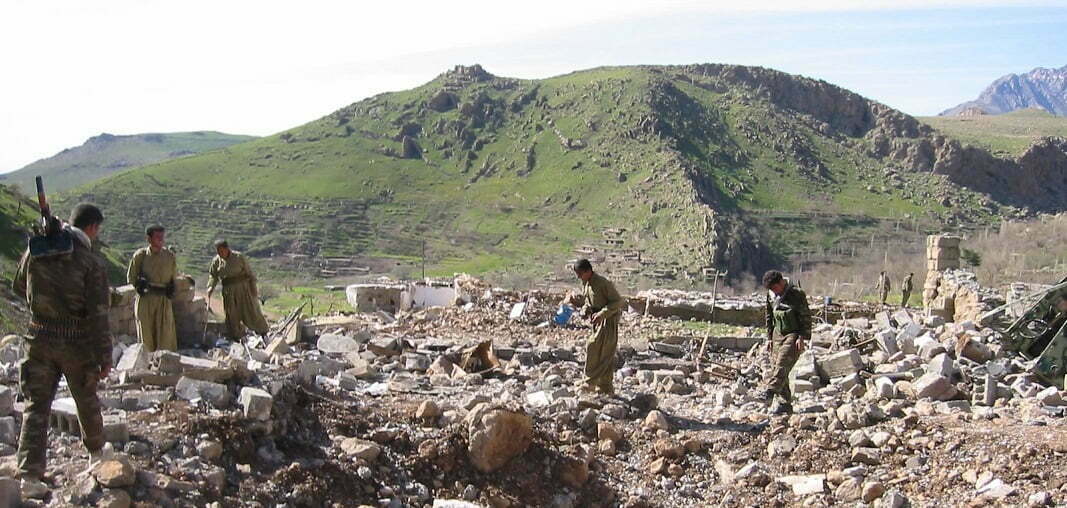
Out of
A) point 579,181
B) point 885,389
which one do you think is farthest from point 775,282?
point 579,181

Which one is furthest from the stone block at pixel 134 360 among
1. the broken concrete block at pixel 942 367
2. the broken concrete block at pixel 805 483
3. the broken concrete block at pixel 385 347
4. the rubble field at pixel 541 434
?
the broken concrete block at pixel 942 367

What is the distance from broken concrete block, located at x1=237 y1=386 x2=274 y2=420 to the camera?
18.7 feet

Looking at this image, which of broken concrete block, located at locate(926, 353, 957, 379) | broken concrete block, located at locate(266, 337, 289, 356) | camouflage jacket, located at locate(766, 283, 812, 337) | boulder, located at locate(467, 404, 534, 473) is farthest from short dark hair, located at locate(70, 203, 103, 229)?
broken concrete block, located at locate(926, 353, 957, 379)

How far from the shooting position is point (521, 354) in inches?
440

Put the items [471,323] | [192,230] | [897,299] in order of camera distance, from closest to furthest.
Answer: [471,323] < [897,299] < [192,230]

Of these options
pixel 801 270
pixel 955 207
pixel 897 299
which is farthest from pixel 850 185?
pixel 897 299

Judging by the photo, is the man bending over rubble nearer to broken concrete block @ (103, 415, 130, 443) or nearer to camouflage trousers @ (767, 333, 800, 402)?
camouflage trousers @ (767, 333, 800, 402)

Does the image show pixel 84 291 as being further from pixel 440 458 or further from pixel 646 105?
pixel 646 105

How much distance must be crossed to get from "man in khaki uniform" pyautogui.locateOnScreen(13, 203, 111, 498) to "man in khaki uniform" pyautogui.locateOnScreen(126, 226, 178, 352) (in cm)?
340

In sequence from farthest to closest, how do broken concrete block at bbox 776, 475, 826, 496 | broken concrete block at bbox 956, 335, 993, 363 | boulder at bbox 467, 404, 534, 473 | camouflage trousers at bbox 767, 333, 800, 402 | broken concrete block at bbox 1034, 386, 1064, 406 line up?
A: broken concrete block at bbox 956, 335, 993, 363, camouflage trousers at bbox 767, 333, 800, 402, broken concrete block at bbox 1034, 386, 1064, 406, broken concrete block at bbox 776, 475, 826, 496, boulder at bbox 467, 404, 534, 473

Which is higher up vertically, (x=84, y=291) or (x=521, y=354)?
(x=84, y=291)

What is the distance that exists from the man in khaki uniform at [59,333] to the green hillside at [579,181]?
43.4 metres

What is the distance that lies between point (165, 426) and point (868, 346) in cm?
883

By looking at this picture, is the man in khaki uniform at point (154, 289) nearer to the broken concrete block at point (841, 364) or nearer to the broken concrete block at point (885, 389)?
the broken concrete block at point (885, 389)
